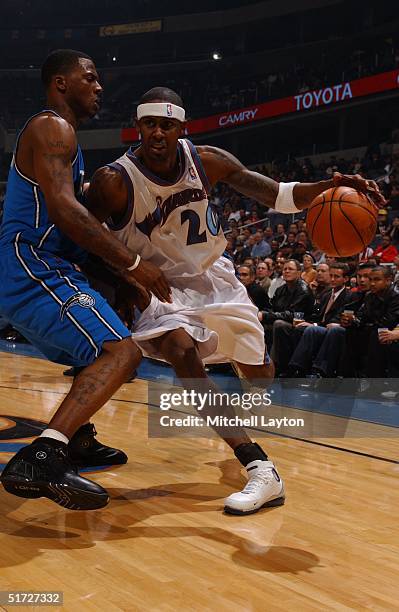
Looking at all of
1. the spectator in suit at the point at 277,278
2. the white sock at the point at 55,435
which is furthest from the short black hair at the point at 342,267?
the white sock at the point at 55,435

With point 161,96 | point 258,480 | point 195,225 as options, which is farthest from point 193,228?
point 258,480

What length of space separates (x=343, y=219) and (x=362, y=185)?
19 cm

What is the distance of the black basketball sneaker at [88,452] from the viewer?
3.73m

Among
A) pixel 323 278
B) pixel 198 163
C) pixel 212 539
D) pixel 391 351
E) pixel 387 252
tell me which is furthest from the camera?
pixel 387 252

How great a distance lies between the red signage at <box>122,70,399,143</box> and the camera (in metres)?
16.8

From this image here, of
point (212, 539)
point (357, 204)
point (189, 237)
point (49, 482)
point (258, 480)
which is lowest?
point (212, 539)

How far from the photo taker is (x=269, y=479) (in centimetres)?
307

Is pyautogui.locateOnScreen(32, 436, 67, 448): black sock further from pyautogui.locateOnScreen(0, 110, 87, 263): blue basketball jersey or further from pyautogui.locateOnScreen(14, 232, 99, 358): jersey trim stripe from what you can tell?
pyautogui.locateOnScreen(0, 110, 87, 263): blue basketball jersey

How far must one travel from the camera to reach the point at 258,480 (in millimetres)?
3066

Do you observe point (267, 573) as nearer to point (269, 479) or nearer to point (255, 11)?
point (269, 479)

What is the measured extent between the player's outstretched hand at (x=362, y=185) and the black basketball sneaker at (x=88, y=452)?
5.77 feet

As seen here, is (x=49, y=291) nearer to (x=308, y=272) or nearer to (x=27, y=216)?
(x=27, y=216)

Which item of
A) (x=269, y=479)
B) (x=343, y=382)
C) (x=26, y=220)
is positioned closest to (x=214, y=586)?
(x=269, y=479)

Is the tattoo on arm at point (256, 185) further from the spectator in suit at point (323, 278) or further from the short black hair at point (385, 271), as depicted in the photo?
the spectator in suit at point (323, 278)
